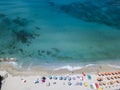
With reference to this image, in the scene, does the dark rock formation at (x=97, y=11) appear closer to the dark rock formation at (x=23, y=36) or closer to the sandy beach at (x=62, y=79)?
the dark rock formation at (x=23, y=36)

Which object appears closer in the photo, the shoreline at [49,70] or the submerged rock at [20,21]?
the shoreline at [49,70]

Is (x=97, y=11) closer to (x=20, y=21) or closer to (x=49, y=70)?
(x=20, y=21)

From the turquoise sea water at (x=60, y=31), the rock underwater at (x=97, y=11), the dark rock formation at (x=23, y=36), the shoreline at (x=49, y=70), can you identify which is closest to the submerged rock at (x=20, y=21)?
the turquoise sea water at (x=60, y=31)

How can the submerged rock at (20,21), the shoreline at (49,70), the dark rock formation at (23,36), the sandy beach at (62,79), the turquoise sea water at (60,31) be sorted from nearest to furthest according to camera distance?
the sandy beach at (62,79) → the shoreline at (49,70) → the turquoise sea water at (60,31) → the dark rock formation at (23,36) → the submerged rock at (20,21)

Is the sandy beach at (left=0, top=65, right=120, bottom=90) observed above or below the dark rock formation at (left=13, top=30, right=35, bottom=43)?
below

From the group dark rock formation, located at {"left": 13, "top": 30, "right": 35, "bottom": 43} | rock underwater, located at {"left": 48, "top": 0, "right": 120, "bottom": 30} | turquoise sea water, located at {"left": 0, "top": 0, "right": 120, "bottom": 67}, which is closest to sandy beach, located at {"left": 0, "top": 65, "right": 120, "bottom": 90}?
turquoise sea water, located at {"left": 0, "top": 0, "right": 120, "bottom": 67}

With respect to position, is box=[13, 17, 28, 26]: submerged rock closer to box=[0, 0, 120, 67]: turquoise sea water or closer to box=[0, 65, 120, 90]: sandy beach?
box=[0, 0, 120, 67]: turquoise sea water

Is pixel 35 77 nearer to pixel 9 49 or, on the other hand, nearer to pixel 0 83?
pixel 0 83
